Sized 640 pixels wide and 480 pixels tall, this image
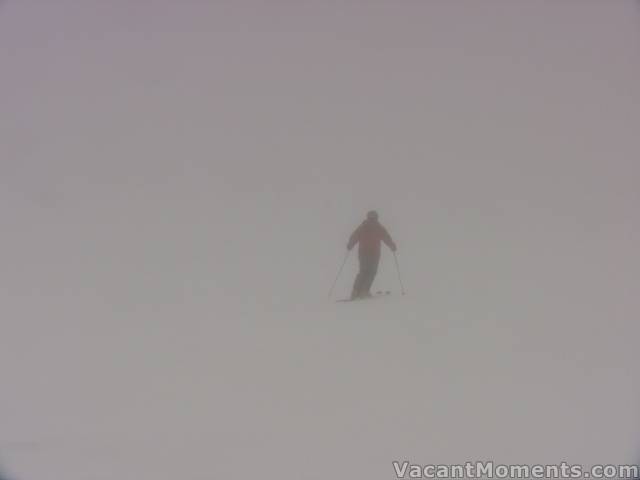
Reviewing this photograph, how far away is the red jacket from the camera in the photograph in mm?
2082

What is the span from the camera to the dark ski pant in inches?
81.9

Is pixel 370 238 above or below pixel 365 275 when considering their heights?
above

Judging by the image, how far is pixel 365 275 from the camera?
209 centimetres

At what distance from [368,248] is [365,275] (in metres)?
0.10

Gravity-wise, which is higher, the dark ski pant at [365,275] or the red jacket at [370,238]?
the red jacket at [370,238]

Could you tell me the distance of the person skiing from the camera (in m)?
2.08

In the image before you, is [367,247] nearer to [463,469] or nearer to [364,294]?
[364,294]

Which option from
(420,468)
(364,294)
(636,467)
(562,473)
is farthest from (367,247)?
(636,467)

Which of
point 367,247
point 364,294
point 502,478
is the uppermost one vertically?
point 367,247

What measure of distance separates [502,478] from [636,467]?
45 cm

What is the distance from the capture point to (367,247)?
6.82 ft

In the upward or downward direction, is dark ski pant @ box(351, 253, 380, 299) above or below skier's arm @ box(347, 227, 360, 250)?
below

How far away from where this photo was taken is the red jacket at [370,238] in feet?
6.83

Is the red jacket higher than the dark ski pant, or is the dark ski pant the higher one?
the red jacket
